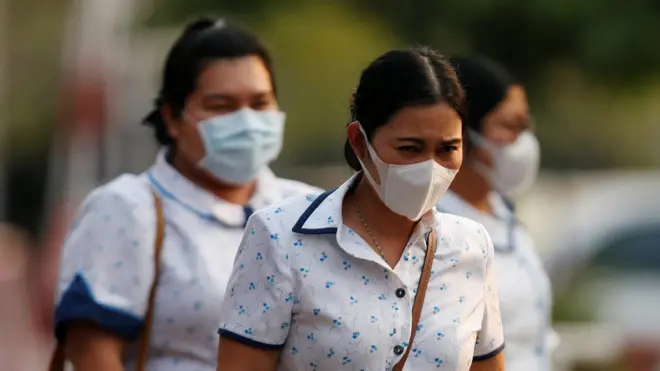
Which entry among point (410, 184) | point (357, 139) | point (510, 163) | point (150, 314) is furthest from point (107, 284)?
point (510, 163)

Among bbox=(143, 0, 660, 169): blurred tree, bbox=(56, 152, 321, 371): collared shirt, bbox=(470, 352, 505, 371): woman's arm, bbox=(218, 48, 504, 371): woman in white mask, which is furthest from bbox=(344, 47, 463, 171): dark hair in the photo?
bbox=(143, 0, 660, 169): blurred tree

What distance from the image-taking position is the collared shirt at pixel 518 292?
5145mm

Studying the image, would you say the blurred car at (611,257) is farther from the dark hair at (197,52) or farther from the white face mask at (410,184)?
the white face mask at (410,184)

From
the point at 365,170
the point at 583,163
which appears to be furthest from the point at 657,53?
the point at 365,170

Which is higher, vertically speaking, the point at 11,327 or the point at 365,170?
the point at 365,170

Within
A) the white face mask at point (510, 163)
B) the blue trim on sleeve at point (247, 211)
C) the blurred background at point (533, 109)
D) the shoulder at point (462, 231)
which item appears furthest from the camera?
the blurred background at point (533, 109)

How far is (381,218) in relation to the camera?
12.6ft

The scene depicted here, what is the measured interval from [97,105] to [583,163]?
6732mm

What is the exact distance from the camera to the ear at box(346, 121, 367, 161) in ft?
12.5

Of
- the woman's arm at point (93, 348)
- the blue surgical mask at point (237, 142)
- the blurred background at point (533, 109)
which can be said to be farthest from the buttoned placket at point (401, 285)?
the blurred background at point (533, 109)

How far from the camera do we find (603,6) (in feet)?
46.1

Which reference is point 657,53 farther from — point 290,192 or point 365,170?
point 365,170

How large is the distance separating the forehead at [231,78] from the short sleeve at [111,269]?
1.41 ft

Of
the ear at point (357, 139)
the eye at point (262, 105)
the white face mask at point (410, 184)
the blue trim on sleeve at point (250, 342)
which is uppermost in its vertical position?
the ear at point (357, 139)
